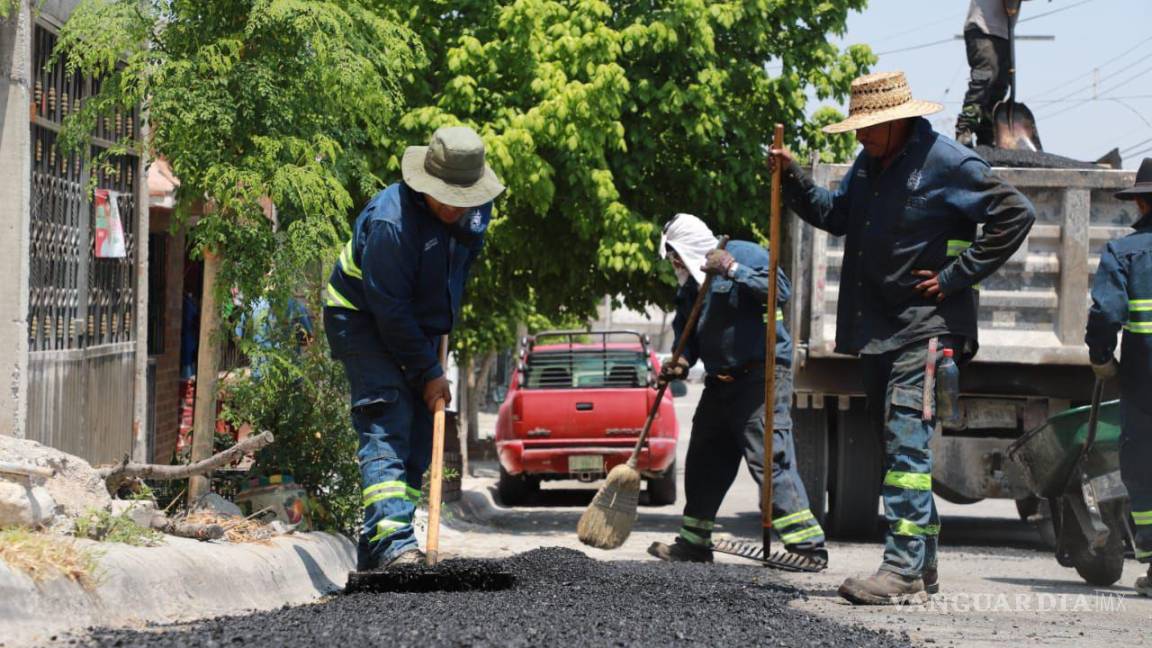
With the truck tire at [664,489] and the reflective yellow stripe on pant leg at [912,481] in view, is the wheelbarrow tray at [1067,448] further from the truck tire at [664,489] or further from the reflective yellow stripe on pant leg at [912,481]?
the truck tire at [664,489]

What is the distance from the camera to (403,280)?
6488 mm

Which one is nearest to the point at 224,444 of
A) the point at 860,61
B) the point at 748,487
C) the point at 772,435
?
the point at 772,435

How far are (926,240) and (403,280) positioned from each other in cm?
208

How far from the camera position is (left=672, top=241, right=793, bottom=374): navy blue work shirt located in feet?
26.5

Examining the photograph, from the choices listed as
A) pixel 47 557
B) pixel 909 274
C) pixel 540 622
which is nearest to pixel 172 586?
pixel 47 557

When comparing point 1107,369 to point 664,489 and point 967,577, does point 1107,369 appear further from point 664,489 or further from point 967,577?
point 664,489

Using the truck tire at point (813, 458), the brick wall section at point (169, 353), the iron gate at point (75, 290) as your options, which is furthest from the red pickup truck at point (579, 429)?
the iron gate at point (75, 290)

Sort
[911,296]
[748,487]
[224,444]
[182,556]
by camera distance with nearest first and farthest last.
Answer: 1. [182,556]
2. [911,296]
3. [224,444]
4. [748,487]

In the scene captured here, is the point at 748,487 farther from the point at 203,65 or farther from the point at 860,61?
the point at 203,65

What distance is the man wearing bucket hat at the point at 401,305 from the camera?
6445 millimetres

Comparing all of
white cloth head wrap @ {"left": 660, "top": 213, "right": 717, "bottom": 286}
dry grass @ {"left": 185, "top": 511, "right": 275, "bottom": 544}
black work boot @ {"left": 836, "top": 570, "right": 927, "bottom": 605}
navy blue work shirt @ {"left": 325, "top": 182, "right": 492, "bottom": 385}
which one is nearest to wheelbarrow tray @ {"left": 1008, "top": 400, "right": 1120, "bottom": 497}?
white cloth head wrap @ {"left": 660, "top": 213, "right": 717, "bottom": 286}

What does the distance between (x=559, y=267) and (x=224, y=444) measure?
202 inches

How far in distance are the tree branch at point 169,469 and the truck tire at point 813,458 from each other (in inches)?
177

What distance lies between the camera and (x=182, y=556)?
595cm
